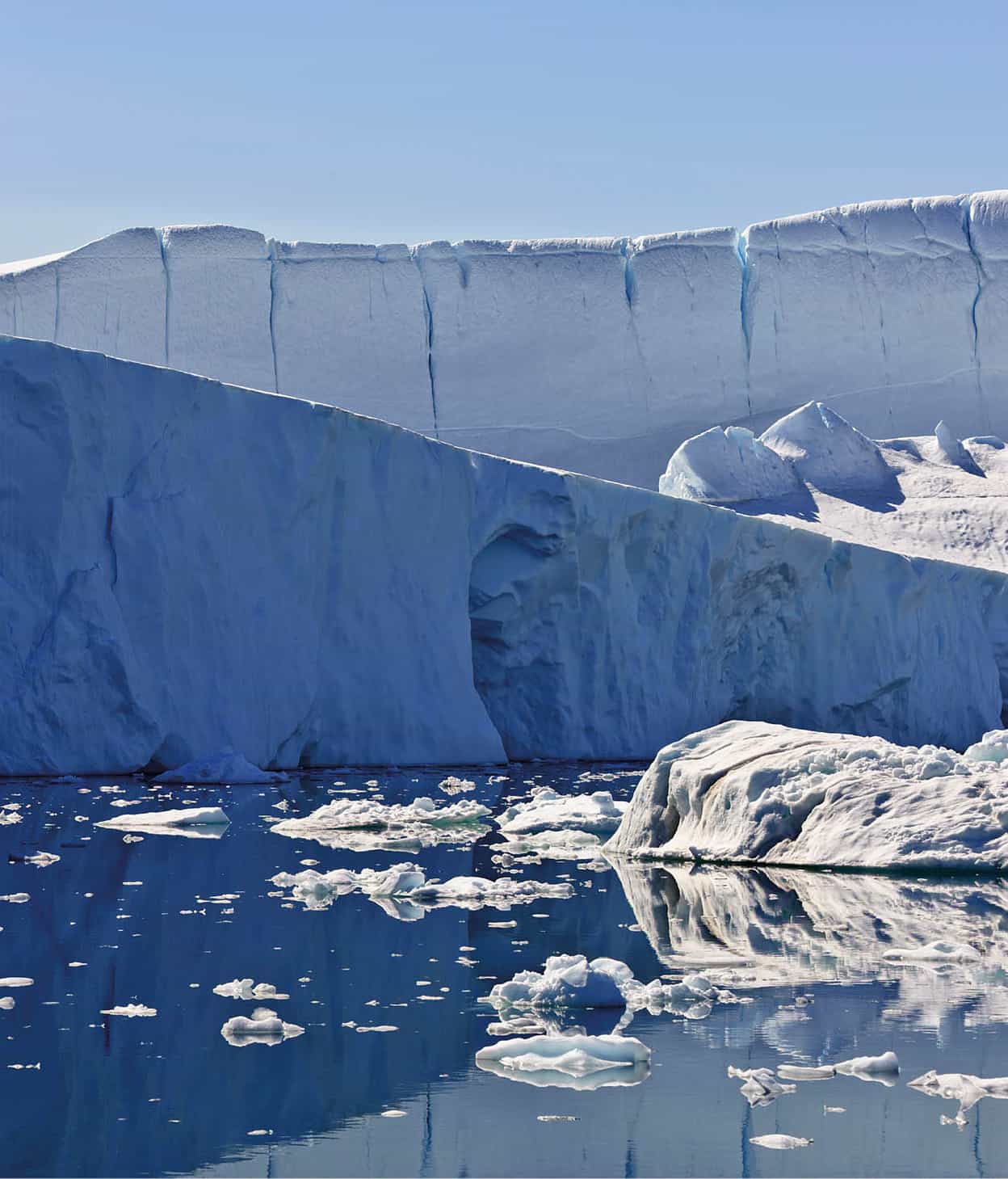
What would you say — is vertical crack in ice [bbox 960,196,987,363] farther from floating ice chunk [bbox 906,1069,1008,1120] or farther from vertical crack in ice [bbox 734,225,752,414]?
floating ice chunk [bbox 906,1069,1008,1120]

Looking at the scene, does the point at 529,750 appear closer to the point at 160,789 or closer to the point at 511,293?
the point at 160,789

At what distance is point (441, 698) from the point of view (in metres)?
10.2

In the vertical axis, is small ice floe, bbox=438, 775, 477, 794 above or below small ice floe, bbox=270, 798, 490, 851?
below

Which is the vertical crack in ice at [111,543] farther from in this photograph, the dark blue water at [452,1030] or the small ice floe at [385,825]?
the dark blue water at [452,1030]

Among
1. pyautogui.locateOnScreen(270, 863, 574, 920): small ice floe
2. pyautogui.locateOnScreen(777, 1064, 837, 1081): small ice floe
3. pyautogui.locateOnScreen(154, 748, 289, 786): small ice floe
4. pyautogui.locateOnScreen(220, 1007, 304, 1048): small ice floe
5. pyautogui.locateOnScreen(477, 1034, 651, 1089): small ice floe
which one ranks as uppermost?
pyautogui.locateOnScreen(777, 1064, 837, 1081): small ice floe

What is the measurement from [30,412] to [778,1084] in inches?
277

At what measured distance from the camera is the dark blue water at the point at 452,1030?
2.30 metres

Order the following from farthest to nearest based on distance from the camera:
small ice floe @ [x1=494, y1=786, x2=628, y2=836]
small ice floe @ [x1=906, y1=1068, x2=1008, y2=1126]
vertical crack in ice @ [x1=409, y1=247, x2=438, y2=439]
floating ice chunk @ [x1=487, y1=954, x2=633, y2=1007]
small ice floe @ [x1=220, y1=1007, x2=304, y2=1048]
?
1. vertical crack in ice @ [x1=409, y1=247, x2=438, y2=439]
2. small ice floe @ [x1=494, y1=786, x2=628, y2=836]
3. floating ice chunk @ [x1=487, y1=954, x2=633, y2=1007]
4. small ice floe @ [x1=220, y1=1007, x2=304, y2=1048]
5. small ice floe @ [x1=906, y1=1068, x2=1008, y2=1126]

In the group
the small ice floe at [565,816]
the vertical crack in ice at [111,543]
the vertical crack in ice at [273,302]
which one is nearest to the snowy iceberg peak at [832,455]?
the vertical crack in ice at [273,302]

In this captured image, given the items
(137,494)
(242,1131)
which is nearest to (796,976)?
(242,1131)

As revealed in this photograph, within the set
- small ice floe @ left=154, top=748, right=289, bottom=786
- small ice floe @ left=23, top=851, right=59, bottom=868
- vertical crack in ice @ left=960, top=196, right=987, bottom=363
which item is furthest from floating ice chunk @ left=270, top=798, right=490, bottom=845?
vertical crack in ice @ left=960, top=196, right=987, bottom=363

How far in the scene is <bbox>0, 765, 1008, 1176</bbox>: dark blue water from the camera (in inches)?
90.5

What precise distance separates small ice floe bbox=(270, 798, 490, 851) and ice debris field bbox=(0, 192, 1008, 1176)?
4 centimetres

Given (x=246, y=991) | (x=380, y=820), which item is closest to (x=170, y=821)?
(x=380, y=820)
